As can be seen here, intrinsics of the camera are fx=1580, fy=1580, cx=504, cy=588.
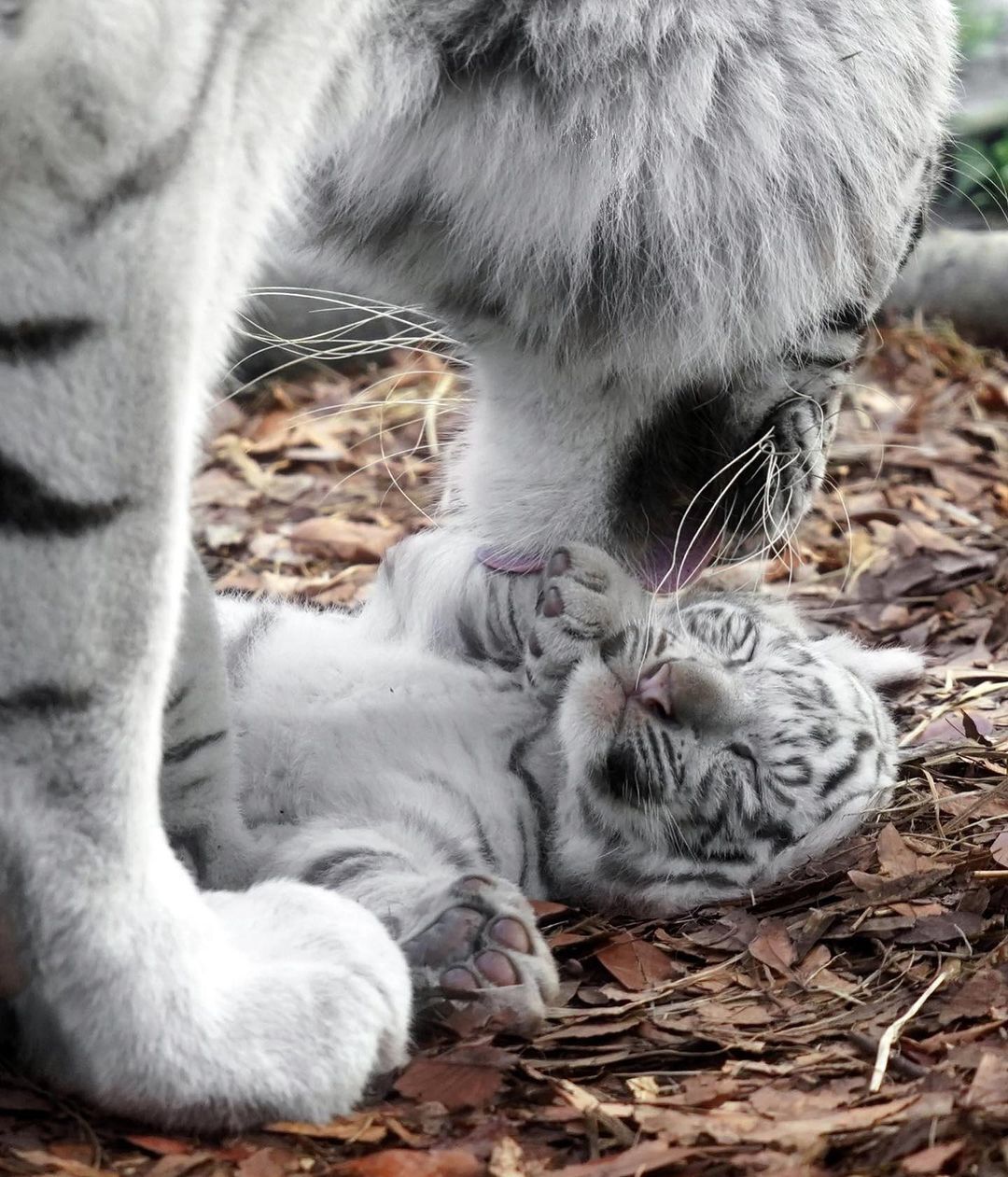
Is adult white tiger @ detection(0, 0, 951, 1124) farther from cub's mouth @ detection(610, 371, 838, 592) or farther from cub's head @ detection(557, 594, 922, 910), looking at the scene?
cub's head @ detection(557, 594, 922, 910)

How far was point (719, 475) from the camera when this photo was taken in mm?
2047

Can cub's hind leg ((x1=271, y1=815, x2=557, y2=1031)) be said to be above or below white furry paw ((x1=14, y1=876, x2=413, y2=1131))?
below

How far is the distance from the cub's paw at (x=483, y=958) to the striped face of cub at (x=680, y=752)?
383 millimetres

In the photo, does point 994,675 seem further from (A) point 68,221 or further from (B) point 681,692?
(A) point 68,221

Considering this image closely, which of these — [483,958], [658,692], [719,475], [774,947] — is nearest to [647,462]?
[719,475]

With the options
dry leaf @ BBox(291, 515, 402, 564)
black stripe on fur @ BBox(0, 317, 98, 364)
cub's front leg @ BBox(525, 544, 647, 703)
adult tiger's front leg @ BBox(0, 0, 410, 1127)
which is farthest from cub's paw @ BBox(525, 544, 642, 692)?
dry leaf @ BBox(291, 515, 402, 564)

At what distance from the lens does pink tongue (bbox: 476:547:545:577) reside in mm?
2250

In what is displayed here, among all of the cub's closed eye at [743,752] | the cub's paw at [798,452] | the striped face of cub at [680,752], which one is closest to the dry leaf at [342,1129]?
the striped face of cub at [680,752]

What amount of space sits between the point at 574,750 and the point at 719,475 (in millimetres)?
403

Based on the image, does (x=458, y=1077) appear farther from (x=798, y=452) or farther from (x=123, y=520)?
(x=798, y=452)

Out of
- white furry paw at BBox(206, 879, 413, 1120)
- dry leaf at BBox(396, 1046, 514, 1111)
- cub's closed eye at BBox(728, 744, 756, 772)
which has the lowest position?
cub's closed eye at BBox(728, 744, 756, 772)

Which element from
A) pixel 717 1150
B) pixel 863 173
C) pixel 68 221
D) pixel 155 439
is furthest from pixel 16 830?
pixel 863 173

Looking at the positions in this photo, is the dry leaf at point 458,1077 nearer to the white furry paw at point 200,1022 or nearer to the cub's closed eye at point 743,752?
the white furry paw at point 200,1022

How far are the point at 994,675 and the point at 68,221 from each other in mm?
1881
